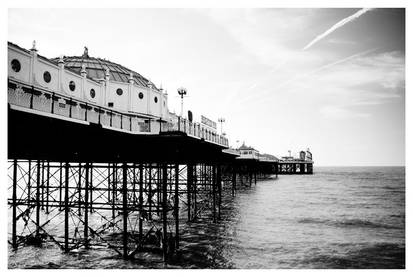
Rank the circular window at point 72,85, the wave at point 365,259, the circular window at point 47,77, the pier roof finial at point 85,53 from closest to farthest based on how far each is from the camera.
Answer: the wave at point 365,259, the circular window at point 47,77, the circular window at point 72,85, the pier roof finial at point 85,53

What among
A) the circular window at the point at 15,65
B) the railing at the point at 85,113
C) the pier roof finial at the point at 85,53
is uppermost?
the pier roof finial at the point at 85,53

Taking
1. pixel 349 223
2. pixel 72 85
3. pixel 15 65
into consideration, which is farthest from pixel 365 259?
pixel 15 65

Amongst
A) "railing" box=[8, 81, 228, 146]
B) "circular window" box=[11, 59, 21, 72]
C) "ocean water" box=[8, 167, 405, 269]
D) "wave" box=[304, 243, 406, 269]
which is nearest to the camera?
"railing" box=[8, 81, 228, 146]

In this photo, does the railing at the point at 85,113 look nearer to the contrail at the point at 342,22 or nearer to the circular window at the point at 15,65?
the circular window at the point at 15,65

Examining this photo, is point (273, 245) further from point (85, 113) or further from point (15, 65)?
point (15, 65)

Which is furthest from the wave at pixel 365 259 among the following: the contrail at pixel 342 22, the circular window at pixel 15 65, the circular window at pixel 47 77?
the circular window at pixel 15 65

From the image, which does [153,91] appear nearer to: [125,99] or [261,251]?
[125,99]

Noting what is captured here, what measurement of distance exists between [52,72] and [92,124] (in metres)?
7.80

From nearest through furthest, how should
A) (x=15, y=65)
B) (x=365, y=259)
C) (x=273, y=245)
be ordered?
(x=15, y=65)
(x=365, y=259)
(x=273, y=245)

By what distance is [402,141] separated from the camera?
1465 centimetres

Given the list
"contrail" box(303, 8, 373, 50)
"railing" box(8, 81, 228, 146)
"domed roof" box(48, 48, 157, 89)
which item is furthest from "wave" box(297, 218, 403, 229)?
"domed roof" box(48, 48, 157, 89)

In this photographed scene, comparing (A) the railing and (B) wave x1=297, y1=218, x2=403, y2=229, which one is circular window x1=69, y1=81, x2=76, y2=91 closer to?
(A) the railing
